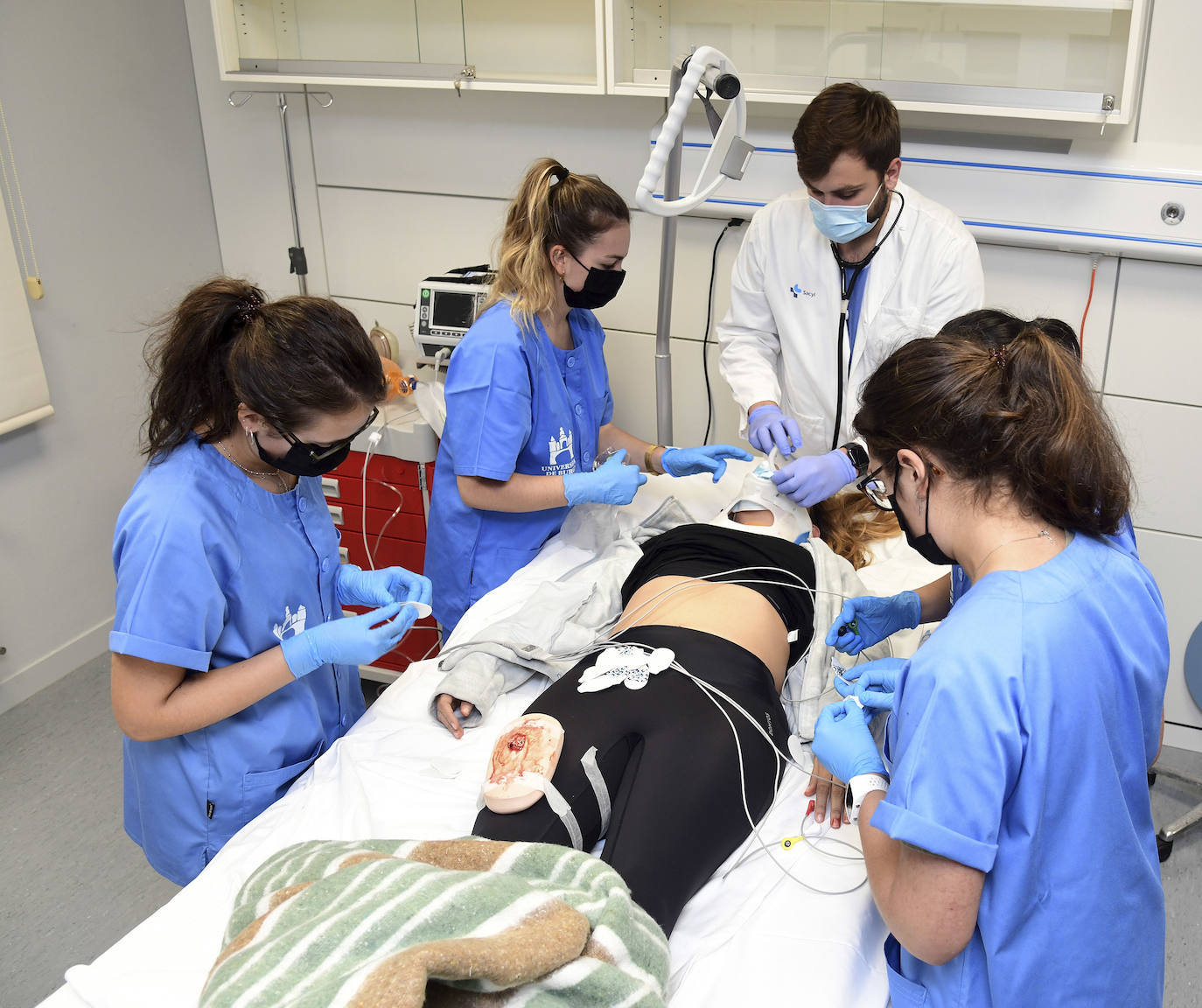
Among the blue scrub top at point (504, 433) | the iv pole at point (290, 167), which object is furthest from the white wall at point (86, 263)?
the blue scrub top at point (504, 433)

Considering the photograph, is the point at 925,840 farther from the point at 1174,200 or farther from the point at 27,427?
the point at 27,427

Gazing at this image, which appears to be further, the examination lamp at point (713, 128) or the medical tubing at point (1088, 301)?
the medical tubing at point (1088, 301)

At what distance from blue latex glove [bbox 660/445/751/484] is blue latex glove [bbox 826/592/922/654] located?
2.20 ft

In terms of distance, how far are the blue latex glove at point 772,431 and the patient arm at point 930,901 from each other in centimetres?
122

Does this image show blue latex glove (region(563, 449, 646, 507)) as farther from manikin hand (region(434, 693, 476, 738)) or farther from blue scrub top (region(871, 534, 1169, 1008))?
blue scrub top (region(871, 534, 1169, 1008))

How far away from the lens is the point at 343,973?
3.11 ft

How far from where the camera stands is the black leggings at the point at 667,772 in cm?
131

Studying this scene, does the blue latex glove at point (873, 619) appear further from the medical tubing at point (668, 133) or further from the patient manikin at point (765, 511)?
the medical tubing at point (668, 133)

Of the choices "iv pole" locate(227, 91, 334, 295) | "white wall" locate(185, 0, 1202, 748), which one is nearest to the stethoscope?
"white wall" locate(185, 0, 1202, 748)

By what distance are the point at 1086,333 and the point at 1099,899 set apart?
1909 mm

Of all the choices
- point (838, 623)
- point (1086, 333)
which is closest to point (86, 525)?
point (838, 623)

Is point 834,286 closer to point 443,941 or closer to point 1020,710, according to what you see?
point 1020,710

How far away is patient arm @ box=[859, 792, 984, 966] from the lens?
3.31 feet

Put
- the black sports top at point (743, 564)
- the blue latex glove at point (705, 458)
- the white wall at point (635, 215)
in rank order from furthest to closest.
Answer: the white wall at point (635, 215), the blue latex glove at point (705, 458), the black sports top at point (743, 564)
